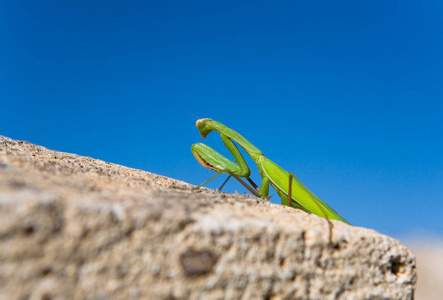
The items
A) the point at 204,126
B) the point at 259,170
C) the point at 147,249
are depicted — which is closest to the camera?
the point at 147,249

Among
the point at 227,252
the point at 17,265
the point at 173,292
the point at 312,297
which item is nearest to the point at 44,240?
the point at 17,265

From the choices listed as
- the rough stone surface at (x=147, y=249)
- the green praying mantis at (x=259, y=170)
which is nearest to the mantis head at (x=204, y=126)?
the green praying mantis at (x=259, y=170)

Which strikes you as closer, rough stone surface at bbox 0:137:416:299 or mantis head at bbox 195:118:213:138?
rough stone surface at bbox 0:137:416:299

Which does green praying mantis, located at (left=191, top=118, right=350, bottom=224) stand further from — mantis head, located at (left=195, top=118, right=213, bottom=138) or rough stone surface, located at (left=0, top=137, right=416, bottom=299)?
rough stone surface, located at (left=0, top=137, right=416, bottom=299)

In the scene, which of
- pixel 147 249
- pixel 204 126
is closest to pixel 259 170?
pixel 204 126

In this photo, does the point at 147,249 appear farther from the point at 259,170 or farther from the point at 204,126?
the point at 204,126

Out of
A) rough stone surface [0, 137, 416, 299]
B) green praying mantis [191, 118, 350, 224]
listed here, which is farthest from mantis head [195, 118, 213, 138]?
rough stone surface [0, 137, 416, 299]
